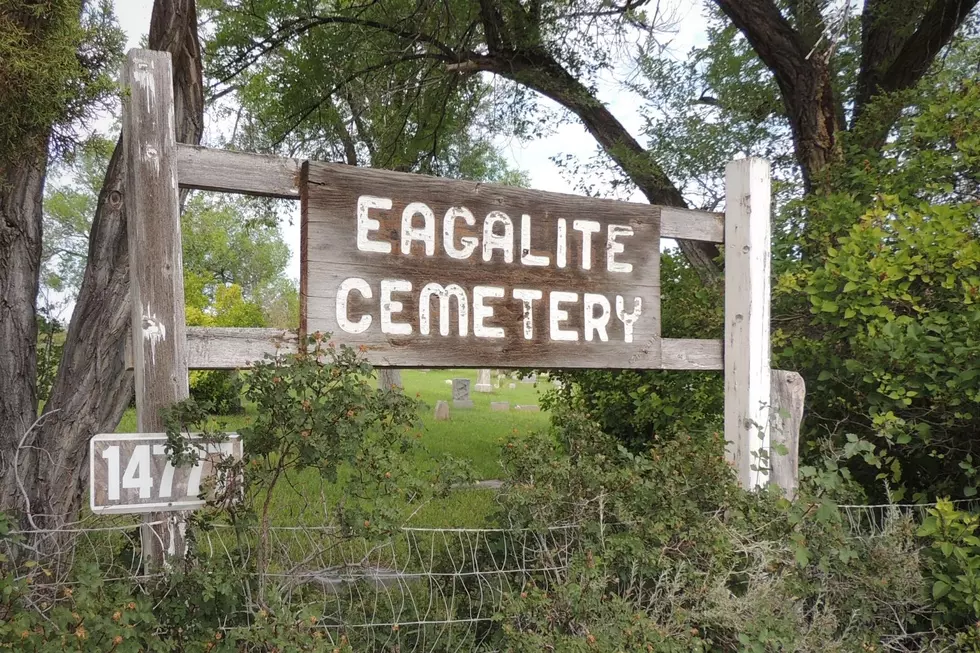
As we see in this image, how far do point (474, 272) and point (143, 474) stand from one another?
1500 millimetres

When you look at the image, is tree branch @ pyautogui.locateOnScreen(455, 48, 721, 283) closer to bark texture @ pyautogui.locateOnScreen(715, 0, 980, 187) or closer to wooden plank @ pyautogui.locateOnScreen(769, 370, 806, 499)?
bark texture @ pyautogui.locateOnScreen(715, 0, 980, 187)

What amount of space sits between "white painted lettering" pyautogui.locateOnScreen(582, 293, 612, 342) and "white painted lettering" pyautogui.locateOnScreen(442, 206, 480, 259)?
613 millimetres

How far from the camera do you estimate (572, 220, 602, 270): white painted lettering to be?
3.47m

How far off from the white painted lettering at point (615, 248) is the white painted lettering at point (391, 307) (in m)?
1.03

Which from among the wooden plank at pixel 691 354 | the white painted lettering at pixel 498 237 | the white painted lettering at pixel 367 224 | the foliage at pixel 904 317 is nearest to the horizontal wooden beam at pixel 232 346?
the white painted lettering at pixel 367 224

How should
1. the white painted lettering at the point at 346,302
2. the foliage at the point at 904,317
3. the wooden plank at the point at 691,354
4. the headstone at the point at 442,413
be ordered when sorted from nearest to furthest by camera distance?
the white painted lettering at the point at 346,302
the wooden plank at the point at 691,354
the foliage at the point at 904,317
the headstone at the point at 442,413

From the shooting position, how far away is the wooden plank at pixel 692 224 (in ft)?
12.3

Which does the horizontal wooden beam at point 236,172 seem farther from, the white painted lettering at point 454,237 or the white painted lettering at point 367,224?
the white painted lettering at point 454,237

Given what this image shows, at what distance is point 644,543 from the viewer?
3121 mm

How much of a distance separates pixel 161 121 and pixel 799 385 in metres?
3.20

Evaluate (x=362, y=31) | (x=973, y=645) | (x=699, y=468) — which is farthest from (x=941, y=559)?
(x=362, y=31)

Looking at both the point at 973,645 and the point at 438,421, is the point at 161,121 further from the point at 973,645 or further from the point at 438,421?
the point at 438,421

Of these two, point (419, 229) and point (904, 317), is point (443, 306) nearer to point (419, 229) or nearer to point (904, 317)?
point (419, 229)

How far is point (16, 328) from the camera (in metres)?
4.04
